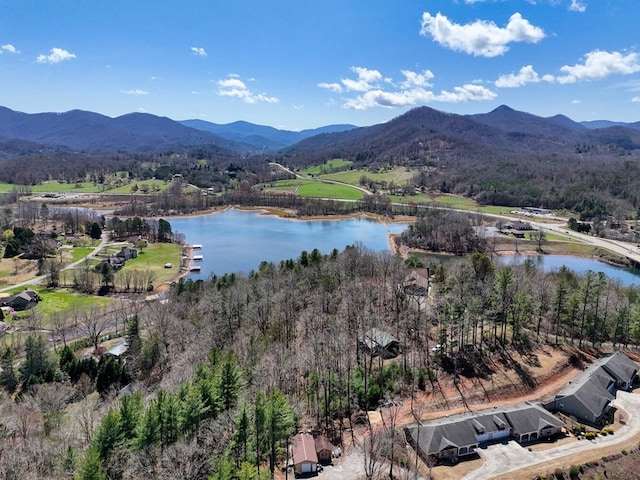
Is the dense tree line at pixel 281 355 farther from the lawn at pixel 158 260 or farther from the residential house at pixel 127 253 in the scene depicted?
the residential house at pixel 127 253

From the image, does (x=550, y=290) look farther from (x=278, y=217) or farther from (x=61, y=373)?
(x=278, y=217)

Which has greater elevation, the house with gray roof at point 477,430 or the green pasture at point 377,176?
the green pasture at point 377,176

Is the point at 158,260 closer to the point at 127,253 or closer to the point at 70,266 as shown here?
the point at 127,253

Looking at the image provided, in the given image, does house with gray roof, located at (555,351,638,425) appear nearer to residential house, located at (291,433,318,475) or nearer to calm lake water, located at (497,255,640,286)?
residential house, located at (291,433,318,475)

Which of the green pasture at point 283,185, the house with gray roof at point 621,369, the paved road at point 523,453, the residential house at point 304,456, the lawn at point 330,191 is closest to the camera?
the residential house at point 304,456

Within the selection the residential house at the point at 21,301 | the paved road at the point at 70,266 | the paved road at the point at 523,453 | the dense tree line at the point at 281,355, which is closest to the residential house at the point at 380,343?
the dense tree line at the point at 281,355

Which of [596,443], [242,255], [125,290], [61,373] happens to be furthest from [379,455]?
[242,255]
